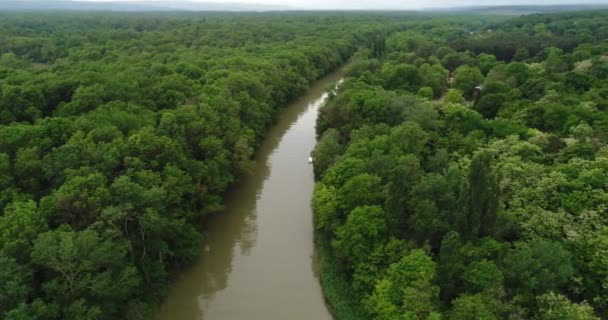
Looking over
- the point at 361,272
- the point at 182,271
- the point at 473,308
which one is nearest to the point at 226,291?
the point at 182,271

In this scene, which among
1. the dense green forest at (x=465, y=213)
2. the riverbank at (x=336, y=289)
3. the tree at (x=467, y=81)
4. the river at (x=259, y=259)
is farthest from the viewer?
the tree at (x=467, y=81)

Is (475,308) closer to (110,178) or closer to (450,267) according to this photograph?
(450,267)

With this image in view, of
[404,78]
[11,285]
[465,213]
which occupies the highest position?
[404,78]

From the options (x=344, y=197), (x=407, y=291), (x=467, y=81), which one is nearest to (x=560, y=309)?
(x=407, y=291)

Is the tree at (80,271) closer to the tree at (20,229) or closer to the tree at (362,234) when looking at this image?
the tree at (20,229)

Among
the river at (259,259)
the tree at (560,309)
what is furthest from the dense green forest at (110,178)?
the tree at (560,309)

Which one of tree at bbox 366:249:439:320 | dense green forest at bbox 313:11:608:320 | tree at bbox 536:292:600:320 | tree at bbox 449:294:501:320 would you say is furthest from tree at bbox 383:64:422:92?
tree at bbox 449:294:501:320
